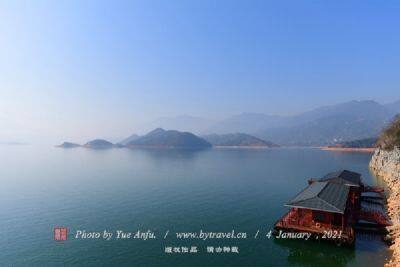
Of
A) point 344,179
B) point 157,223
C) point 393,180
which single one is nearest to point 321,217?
point 344,179

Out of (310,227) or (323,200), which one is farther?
(323,200)

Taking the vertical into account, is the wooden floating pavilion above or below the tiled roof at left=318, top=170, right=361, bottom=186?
below

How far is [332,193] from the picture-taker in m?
46.6

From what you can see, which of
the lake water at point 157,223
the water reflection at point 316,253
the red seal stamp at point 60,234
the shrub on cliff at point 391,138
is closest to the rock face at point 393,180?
the lake water at point 157,223

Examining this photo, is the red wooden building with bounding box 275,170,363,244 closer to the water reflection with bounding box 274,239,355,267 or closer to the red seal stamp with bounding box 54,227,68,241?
the water reflection with bounding box 274,239,355,267

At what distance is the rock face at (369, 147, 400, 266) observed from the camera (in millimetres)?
38094

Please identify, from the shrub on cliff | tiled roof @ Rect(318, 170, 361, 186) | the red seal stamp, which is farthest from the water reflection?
the shrub on cliff

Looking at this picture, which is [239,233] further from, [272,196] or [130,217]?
[272,196]

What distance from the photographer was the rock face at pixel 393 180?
38094 millimetres

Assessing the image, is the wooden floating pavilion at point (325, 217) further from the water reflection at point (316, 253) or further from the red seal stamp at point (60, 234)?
the red seal stamp at point (60, 234)

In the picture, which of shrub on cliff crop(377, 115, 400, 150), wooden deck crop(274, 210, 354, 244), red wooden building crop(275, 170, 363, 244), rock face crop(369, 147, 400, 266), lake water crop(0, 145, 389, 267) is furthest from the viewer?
shrub on cliff crop(377, 115, 400, 150)

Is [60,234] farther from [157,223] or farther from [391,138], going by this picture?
[391,138]

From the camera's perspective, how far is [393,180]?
8181 cm

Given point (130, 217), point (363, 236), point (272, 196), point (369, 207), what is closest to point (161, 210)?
point (130, 217)
